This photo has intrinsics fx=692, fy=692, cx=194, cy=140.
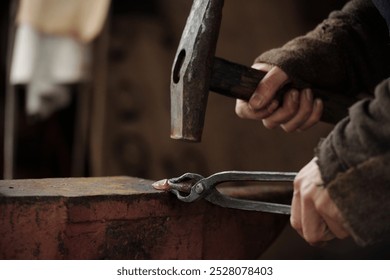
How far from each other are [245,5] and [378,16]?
1.91m

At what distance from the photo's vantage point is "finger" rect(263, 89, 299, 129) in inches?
71.1

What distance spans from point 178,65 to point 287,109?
33 cm

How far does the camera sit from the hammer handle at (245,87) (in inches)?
66.4

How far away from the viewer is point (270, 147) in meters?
3.93

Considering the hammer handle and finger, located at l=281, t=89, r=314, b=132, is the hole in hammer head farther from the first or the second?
finger, located at l=281, t=89, r=314, b=132

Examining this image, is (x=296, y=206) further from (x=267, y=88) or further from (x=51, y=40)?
(x=51, y=40)

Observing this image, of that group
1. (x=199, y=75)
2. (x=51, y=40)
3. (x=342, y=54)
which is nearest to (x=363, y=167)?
(x=199, y=75)

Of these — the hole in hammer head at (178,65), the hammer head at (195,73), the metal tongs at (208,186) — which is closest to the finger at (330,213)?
the metal tongs at (208,186)

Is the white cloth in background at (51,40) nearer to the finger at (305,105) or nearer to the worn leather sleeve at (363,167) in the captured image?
the finger at (305,105)

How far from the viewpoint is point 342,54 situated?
6.22 feet

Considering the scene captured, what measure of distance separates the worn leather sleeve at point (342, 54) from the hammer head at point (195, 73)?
24cm

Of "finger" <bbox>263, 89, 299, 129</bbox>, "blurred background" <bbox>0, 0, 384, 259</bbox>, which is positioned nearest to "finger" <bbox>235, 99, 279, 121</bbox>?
"finger" <bbox>263, 89, 299, 129</bbox>

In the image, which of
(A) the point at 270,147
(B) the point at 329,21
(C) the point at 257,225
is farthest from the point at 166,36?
(C) the point at 257,225

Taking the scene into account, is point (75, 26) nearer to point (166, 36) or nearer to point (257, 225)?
point (166, 36)
